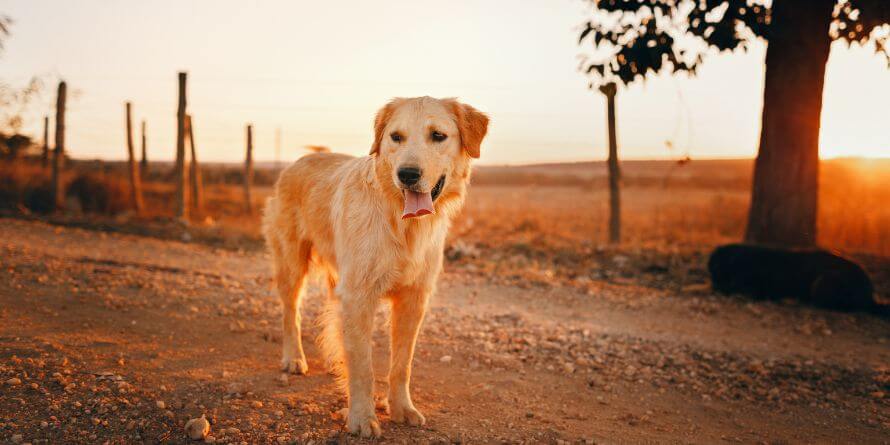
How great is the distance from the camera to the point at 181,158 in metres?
15.1

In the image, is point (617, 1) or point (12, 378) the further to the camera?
point (617, 1)

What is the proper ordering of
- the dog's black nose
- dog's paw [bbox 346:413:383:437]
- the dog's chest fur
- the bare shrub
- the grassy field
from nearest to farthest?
the dog's black nose
dog's paw [bbox 346:413:383:437]
the dog's chest fur
the grassy field
the bare shrub

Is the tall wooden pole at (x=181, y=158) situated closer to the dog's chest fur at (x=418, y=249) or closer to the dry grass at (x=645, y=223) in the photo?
the dry grass at (x=645, y=223)

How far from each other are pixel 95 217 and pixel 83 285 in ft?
31.1

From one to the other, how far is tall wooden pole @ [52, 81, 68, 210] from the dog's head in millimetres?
14812

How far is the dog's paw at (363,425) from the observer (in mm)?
3547

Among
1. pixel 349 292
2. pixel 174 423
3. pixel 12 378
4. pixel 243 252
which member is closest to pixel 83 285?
pixel 12 378

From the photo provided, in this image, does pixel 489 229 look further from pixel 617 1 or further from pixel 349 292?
pixel 349 292

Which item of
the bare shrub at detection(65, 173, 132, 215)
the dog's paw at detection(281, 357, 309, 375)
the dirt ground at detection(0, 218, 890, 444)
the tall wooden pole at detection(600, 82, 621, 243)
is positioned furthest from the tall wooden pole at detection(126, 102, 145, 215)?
the dog's paw at detection(281, 357, 309, 375)

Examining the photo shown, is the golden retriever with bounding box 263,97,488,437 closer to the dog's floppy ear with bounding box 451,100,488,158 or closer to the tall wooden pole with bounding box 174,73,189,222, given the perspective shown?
the dog's floppy ear with bounding box 451,100,488,158

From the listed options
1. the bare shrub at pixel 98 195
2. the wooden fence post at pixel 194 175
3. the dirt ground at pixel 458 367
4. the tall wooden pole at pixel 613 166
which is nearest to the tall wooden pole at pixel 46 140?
the bare shrub at pixel 98 195

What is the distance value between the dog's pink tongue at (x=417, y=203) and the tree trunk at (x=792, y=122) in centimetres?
752

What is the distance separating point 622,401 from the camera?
Result: 15.5 ft

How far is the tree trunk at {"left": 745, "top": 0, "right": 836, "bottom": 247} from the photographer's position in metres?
8.63
